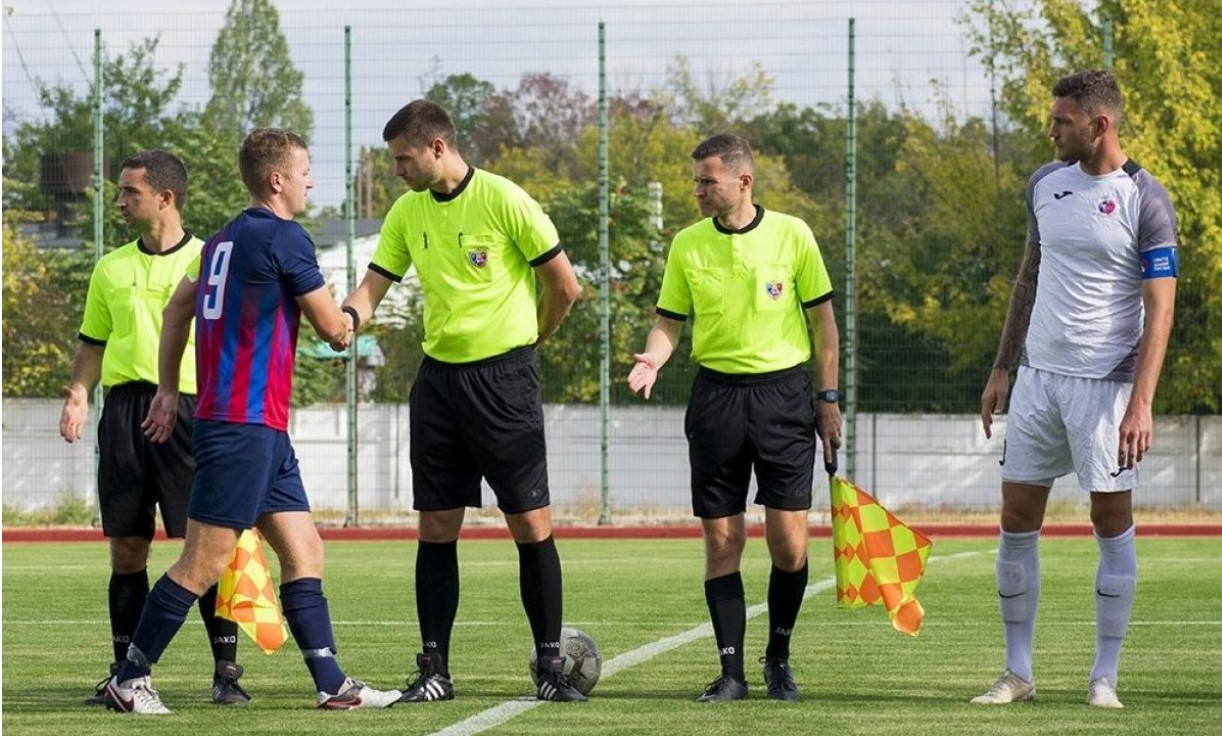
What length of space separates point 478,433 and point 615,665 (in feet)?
5.49

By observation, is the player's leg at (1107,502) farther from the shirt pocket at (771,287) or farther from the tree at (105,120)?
the tree at (105,120)

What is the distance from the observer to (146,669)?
696cm

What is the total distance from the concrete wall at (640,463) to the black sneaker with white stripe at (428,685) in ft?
45.7

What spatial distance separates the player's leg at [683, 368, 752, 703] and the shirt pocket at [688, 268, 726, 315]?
0.88ft

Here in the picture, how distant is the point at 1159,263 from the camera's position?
7066 millimetres

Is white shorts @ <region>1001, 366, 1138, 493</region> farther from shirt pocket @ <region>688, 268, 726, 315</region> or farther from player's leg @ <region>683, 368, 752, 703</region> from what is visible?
shirt pocket @ <region>688, 268, 726, 315</region>

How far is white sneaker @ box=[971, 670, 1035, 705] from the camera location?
23.7 ft

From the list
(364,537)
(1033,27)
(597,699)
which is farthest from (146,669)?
(1033,27)

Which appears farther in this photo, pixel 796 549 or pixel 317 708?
pixel 796 549

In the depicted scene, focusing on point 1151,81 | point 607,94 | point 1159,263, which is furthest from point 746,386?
point 1151,81

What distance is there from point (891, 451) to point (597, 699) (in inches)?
606

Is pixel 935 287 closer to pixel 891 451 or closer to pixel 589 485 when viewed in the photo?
pixel 891 451

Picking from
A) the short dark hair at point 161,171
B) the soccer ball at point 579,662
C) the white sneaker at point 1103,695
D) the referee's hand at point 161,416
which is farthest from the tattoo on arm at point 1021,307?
the short dark hair at point 161,171

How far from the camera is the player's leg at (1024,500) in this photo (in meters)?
7.28
